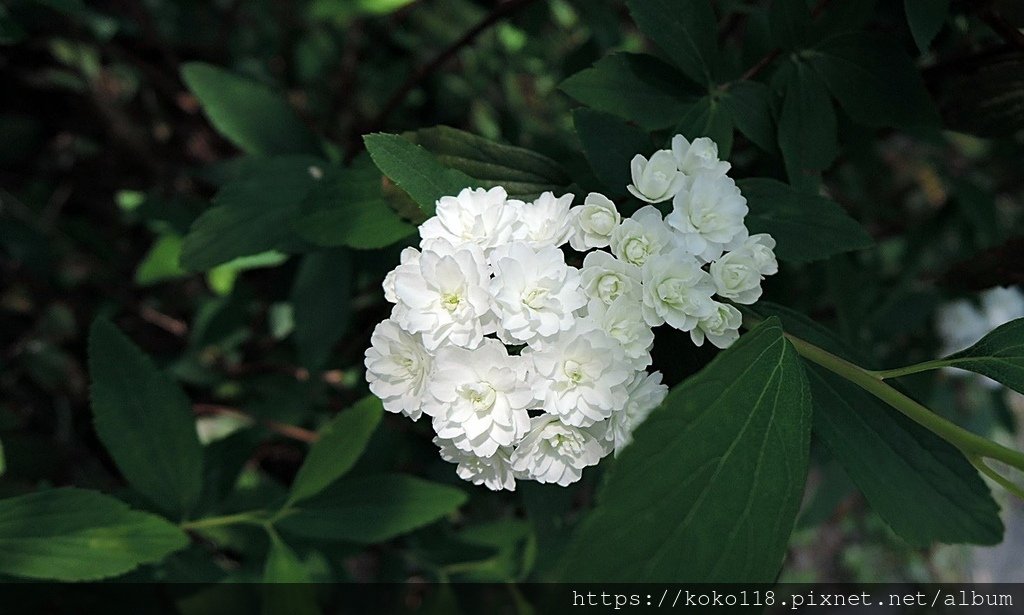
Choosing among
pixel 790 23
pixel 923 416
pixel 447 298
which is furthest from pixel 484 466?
pixel 790 23

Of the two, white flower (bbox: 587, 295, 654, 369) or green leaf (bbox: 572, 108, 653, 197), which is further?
green leaf (bbox: 572, 108, 653, 197)

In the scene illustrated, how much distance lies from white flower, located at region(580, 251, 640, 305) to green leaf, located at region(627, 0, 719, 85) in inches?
13.4

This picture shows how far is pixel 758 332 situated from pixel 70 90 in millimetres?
2164

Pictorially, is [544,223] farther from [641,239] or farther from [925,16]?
[925,16]

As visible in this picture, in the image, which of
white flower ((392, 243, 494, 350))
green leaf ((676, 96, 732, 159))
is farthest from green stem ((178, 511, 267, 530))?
green leaf ((676, 96, 732, 159))

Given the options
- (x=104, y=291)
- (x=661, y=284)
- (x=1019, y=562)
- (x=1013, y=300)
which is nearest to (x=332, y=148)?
(x=104, y=291)

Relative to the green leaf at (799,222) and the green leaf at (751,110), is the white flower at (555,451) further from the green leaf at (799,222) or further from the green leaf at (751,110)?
the green leaf at (751,110)

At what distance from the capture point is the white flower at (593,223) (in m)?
0.71

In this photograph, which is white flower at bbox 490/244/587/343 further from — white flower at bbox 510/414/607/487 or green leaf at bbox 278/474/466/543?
green leaf at bbox 278/474/466/543

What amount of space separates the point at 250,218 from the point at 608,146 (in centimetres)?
56

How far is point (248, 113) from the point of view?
1.42 metres

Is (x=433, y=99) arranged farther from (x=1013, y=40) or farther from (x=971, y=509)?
(x=971, y=509)

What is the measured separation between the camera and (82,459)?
1593 millimetres

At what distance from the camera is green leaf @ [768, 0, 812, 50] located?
92 centimetres
